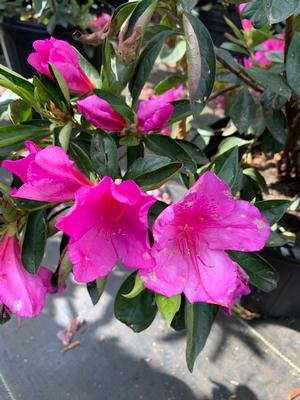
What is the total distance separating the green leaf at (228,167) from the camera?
30.3 inches

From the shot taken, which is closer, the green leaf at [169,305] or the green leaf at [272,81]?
the green leaf at [169,305]

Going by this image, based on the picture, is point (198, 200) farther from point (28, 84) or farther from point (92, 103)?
point (28, 84)

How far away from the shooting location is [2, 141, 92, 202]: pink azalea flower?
534mm

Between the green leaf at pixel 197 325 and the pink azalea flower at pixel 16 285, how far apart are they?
26 centimetres

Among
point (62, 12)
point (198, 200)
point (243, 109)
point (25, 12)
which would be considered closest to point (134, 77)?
point (198, 200)

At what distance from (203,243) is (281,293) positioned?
0.74 meters

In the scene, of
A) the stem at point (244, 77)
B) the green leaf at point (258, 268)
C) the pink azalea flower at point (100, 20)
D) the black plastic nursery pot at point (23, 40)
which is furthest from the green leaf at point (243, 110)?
the pink azalea flower at point (100, 20)

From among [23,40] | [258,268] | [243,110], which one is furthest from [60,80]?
[23,40]

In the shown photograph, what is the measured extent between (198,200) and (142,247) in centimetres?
10

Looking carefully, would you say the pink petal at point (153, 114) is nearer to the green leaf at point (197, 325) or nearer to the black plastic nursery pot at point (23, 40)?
the green leaf at point (197, 325)

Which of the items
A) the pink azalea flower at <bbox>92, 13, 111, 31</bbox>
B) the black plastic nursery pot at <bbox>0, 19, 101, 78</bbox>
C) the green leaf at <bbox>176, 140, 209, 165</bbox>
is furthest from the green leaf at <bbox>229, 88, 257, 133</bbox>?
the pink azalea flower at <bbox>92, 13, 111, 31</bbox>

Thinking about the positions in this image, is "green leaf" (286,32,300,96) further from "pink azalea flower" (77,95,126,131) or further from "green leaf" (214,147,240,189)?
"pink azalea flower" (77,95,126,131)

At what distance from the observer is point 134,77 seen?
29.6 inches

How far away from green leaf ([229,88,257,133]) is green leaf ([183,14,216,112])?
41 cm
